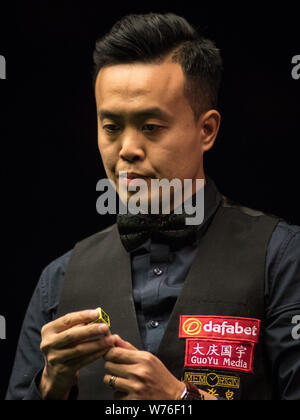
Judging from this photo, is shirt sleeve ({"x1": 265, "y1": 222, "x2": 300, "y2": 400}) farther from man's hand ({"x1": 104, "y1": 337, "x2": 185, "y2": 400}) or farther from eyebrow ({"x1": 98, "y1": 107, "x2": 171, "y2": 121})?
eyebrow ({"x1": 98, "y1": 107, "x2": 171, "y2": 121})

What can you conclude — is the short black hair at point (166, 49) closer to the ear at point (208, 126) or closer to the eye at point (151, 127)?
the ear at point (208, 126)

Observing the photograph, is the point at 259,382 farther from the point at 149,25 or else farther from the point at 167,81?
the point at 149,25

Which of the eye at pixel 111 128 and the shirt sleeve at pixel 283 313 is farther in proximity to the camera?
the eye at pixel 111 128

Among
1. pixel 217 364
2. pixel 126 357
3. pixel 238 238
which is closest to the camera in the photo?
pixel 126 357

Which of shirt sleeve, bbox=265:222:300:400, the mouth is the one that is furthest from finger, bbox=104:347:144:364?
the mouth

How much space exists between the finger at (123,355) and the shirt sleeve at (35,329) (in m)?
0.40

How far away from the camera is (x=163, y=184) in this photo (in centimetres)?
204

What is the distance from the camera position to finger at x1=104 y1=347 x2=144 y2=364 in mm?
1789

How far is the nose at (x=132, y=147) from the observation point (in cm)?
198

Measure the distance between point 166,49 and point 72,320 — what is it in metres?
0.82

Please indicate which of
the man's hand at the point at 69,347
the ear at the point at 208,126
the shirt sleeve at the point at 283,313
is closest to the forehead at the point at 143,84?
the ear at the point at 208,126

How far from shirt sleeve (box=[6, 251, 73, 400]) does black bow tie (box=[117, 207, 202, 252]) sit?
0.25 m

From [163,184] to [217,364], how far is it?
1.71ft
